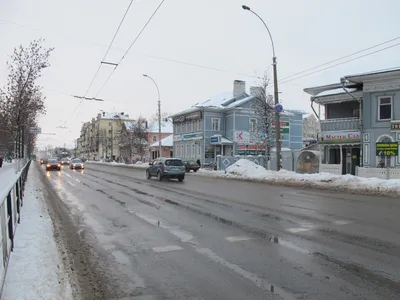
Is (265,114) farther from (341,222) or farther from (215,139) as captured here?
(341,222)

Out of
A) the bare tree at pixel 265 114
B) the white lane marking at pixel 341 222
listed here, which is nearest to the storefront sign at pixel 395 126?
the bare tree at pixel 265 114

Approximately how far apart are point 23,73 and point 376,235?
73.7ft

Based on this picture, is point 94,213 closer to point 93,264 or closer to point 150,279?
point 93,264

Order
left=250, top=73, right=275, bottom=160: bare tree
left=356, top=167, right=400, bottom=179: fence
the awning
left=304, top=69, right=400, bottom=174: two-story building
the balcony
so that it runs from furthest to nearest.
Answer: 1. the awning
2. left=250, top=73, right=275, bottom=160: bare tree
3. the balcony
4. left=304, top=69, right=400, bottom=174: two-story building
5. left=356, top=167, right=400, bottom=179: fence

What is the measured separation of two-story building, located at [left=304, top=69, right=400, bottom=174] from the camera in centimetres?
2411

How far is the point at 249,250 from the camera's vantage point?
21.5ft

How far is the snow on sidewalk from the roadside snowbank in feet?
49.3

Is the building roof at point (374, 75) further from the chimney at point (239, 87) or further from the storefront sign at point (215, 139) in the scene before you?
the chimney at point (239, 87)

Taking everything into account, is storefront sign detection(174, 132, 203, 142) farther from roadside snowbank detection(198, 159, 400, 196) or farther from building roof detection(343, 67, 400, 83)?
building roof detection(343, 67, 400, 83)

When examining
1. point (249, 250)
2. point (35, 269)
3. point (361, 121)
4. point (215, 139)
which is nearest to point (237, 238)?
point (249, 250)

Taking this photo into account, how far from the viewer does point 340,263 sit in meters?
5.77

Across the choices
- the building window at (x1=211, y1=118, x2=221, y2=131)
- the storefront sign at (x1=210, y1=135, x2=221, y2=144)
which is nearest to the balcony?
the storefront sign at (x1=210, y1=135, x2=221, y2=144)

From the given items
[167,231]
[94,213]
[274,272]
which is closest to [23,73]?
[94,213]

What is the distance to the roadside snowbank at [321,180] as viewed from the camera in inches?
674
